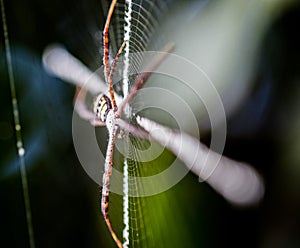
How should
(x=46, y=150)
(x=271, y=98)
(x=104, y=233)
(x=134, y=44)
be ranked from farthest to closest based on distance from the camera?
(x=46, y=150), (x=104, y=233), (x=134, y=44), (x=271, y=98)

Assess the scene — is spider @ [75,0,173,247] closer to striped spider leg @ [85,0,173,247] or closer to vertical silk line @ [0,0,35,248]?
striped spider leg @ [85,0,173,247]

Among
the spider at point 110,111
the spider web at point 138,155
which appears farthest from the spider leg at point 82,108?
the spider web at point 138,155

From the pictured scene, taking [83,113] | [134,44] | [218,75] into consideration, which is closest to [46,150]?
[83,113]

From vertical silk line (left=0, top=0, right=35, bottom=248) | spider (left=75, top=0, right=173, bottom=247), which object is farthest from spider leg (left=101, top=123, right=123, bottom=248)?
vertical silk line (left=0, top=0, right=35, bottom=248)

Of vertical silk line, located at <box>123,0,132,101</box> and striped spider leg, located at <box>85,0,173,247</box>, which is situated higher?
vertical silk line, located at <box>123,0,132,101</box>

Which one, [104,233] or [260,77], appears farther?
[104,233]

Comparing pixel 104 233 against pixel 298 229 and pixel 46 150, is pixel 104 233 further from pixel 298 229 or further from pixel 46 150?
pixel 298 229

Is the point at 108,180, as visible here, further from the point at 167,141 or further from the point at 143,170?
the point at 167,141

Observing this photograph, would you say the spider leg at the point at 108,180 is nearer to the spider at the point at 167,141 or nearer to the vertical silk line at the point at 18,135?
the spider at the point at 167,141
